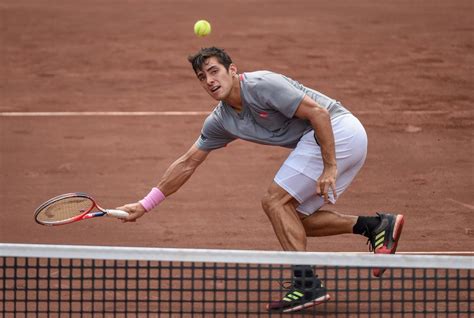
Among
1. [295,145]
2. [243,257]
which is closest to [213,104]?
[295,145]

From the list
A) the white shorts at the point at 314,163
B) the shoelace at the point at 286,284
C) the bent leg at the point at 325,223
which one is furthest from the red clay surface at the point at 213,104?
the white shorts at the point at 314,163

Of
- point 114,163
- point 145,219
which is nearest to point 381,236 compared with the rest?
point 145,219

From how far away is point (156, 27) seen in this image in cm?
1525

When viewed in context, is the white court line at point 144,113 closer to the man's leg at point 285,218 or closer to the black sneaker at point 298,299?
the man's leg at point 285,218

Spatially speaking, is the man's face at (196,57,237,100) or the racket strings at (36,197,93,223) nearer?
the man's face at (196,57,237,100)

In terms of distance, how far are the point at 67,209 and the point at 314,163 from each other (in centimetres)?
142

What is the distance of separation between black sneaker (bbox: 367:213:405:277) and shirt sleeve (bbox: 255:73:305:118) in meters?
0.92

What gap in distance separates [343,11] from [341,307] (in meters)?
10.2

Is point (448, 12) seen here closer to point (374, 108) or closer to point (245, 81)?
point (374, 108)

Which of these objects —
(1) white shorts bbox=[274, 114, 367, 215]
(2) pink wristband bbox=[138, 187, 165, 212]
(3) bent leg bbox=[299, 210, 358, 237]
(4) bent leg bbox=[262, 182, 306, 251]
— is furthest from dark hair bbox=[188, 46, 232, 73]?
(3) bent leg bbox=[299, 210, 358, 237]

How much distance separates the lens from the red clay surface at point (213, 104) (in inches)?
330

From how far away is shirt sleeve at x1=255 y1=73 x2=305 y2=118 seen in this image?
6.15 metres

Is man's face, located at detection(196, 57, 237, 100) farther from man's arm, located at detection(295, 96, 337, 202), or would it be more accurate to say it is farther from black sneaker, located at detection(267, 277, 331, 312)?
black sneaker, located at detection(267, 277, 331, 312)

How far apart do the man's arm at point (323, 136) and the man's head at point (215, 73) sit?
41 cm
